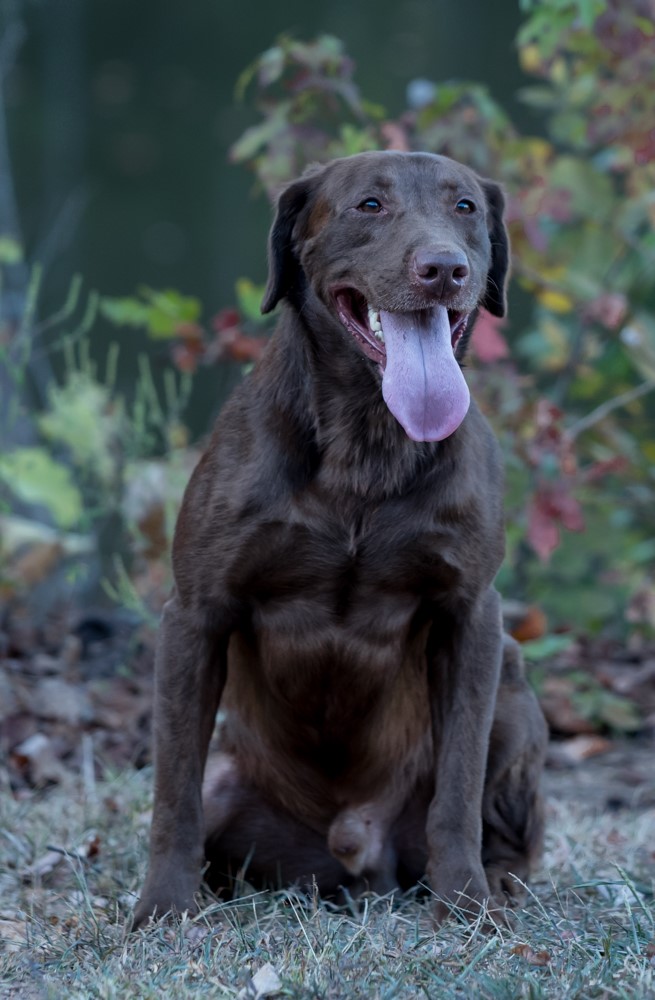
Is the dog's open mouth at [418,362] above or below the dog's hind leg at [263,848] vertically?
above

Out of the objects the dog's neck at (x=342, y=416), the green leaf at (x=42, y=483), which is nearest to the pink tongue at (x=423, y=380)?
the dog's neck at (x=342, y=416)

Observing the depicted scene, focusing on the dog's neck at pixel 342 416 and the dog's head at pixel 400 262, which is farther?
the dog's neck at pixel 342 416

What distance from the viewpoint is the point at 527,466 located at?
539 centimetres

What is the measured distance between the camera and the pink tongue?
9.70ft

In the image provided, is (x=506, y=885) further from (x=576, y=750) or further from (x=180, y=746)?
(x=576, y=750)

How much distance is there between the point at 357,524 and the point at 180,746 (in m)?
0.63

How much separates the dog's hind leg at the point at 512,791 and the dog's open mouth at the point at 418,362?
0.81 meters

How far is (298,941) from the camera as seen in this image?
9.29 feet

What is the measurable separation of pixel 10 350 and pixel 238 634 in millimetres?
2818

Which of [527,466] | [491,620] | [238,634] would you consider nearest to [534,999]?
[491,620]

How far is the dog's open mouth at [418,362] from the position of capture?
296 centimetres

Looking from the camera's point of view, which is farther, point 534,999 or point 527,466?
point 527,466

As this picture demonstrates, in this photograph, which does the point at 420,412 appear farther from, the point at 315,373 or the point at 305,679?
the point at 305,679

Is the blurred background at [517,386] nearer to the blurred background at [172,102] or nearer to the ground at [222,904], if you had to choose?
the ground at [222,904]
